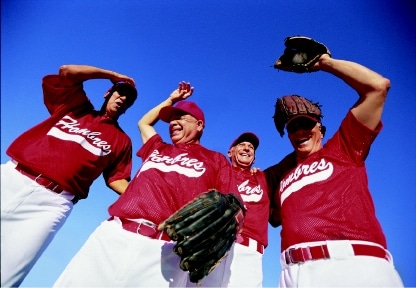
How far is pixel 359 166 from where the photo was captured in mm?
2723

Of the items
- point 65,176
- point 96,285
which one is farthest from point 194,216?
point 65,176

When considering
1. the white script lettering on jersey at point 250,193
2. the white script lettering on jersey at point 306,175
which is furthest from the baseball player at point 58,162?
the white script lettering on jersey at point 306,175

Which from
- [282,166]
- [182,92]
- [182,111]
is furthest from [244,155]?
[182,111]

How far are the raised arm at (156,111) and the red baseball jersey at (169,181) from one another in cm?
46

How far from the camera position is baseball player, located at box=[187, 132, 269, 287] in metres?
3.61

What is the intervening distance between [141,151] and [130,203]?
40.0 inches

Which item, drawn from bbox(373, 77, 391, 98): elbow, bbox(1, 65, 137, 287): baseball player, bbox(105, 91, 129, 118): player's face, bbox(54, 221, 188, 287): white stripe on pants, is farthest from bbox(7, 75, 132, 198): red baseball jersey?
bbox(373, 77, 391, 98): elbow

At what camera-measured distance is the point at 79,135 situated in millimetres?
3699

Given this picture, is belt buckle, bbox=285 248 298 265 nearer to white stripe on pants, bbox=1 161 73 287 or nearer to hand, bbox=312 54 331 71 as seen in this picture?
hand, bbox=312 54 331 71

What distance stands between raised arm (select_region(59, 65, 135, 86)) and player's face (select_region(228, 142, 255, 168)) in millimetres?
1995

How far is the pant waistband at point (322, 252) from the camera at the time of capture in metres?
2.24

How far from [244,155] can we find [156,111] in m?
1.53

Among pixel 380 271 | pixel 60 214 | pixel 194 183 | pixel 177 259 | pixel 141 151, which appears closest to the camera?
pixel 380 271

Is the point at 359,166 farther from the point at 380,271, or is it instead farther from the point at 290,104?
the point at 290,104
